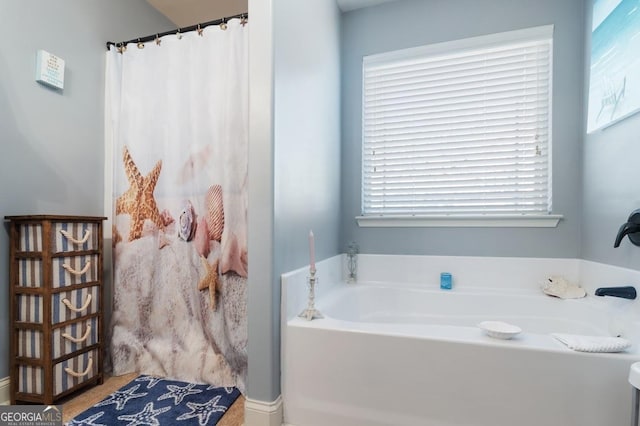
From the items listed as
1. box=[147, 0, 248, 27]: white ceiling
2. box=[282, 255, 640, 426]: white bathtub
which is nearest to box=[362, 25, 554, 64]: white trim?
box=[147, 0, 248, 27]: white ceiling

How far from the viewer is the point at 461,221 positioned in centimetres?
218

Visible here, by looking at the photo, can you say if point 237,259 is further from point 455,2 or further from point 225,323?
point 455,2

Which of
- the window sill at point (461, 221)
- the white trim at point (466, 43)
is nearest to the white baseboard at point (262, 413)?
the window sill at point (461, 221)

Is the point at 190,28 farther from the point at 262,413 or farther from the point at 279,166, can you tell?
the point at 262,413

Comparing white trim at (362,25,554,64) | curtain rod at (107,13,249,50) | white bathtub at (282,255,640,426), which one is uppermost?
white trim at (362,25,554,64)

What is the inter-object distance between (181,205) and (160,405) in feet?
3.50

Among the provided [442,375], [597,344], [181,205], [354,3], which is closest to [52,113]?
[181,205]

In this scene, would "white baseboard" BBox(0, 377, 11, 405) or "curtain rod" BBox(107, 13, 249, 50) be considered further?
"curtain rod" BBox(107, 13, 249, 50)

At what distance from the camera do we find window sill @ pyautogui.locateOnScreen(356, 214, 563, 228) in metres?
2.03

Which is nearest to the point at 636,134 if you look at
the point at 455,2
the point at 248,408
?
the point at 455,2

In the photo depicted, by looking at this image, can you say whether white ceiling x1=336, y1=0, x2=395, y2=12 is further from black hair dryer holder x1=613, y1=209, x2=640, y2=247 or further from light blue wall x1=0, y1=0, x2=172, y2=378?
black hair dryer holder x1=613, y1=209, x2=640, y2=247

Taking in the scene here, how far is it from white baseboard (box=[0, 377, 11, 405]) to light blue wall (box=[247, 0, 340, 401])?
48.1 inches

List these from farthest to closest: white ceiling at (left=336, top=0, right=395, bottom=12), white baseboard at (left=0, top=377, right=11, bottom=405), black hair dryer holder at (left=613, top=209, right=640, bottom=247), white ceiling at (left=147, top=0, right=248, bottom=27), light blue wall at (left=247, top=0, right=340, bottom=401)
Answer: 1. white ceiling at (left=147, top=0, right=248, bottom=27)
2. white ceiling at (left=336, top=0, right=395, bottom=12)
3. white baseboard at (left=0, top=377, right=11, bottom=405)
4. light blue wall at (left=247, top=0, right=340, bottom=401)
5. black hair dryer holder at (left=613, top=209, right=640, bottom=247)

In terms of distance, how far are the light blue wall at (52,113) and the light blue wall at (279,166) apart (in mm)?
1238
